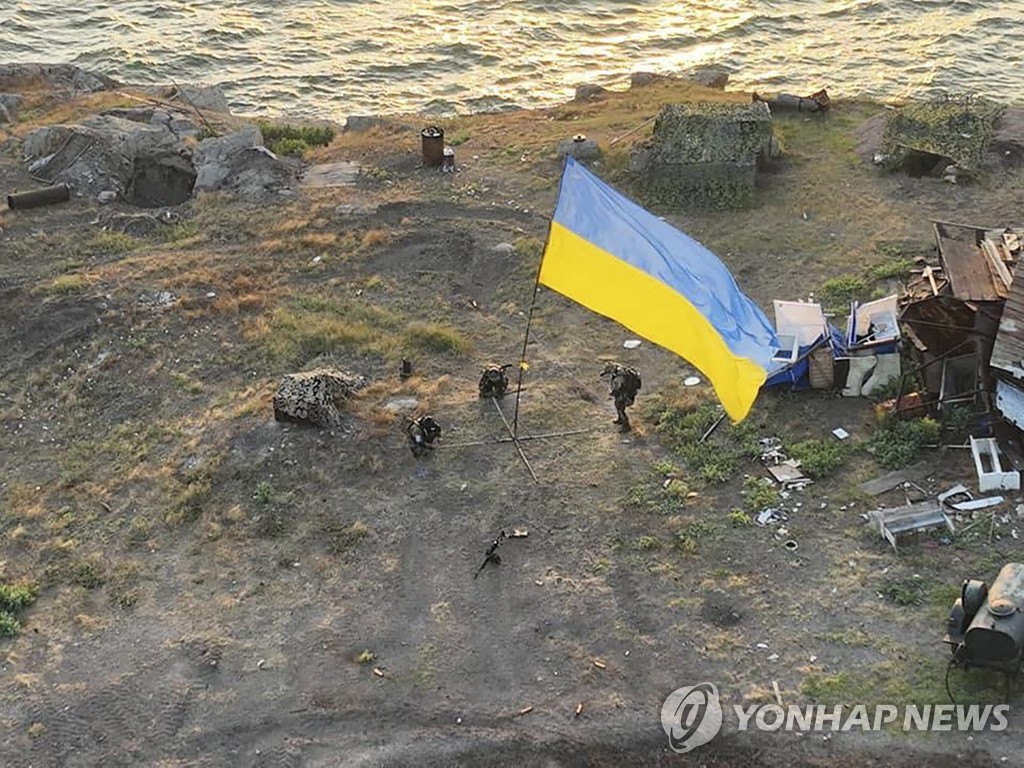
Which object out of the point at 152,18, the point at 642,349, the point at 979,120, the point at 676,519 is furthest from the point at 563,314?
the point at 152,18

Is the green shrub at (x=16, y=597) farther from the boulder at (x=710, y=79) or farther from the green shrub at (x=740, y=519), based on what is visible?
the boulder at (x=710, y=79)

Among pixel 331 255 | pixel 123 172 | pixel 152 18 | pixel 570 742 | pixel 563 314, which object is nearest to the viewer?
pixel 570 742

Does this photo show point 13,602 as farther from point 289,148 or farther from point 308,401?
point 289,148

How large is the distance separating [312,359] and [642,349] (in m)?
5.30

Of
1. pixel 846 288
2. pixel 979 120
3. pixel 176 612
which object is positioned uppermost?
pixel 979 120

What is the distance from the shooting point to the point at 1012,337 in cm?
1322

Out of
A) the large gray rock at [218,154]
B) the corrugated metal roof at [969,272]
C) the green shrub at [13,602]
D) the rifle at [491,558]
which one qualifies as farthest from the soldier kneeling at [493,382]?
the large gray rock at [218,154]

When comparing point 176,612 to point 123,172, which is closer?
point 176,612

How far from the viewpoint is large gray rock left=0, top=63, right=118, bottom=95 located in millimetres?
31391

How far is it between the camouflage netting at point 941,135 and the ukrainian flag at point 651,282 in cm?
1044

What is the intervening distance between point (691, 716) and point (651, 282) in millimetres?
5033

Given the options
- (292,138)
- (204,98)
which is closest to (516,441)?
(292,138)

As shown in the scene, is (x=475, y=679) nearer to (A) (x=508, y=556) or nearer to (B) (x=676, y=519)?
(A) (x=508, y=556)

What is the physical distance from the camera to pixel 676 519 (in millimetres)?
13195
